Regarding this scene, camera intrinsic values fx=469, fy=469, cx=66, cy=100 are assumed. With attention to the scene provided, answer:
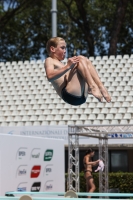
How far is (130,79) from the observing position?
66.3 ft

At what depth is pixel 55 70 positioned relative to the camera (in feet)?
15.8

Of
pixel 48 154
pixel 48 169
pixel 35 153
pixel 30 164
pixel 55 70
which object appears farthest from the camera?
pixel 48 169

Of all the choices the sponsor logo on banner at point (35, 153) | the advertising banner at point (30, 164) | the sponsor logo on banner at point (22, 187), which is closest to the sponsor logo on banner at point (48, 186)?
the advertising banner at point (30, 164)

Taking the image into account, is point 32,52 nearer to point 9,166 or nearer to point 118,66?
point 118,66

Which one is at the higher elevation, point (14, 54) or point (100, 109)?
point (14, 54)

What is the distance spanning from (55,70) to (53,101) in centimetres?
1520

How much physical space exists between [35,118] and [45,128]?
7.03 feet

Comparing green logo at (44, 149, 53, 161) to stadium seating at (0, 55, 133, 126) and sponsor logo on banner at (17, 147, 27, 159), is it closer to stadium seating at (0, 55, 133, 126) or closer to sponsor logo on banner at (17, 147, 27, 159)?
sponsor logo on banner at (17, 147, 27, 159)

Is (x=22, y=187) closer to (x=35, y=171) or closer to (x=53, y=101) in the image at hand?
(x=35, y=171)

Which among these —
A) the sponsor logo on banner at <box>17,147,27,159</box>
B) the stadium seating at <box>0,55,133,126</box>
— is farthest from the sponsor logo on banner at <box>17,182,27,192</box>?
the stadium seating at <box>0,55,133,126</box>

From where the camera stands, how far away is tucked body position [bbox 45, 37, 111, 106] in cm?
475

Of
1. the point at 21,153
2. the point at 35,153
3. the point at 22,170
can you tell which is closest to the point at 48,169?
the point at 35,153

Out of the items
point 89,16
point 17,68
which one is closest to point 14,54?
point 89,16

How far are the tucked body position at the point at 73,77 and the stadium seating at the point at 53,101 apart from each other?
13.1 m
